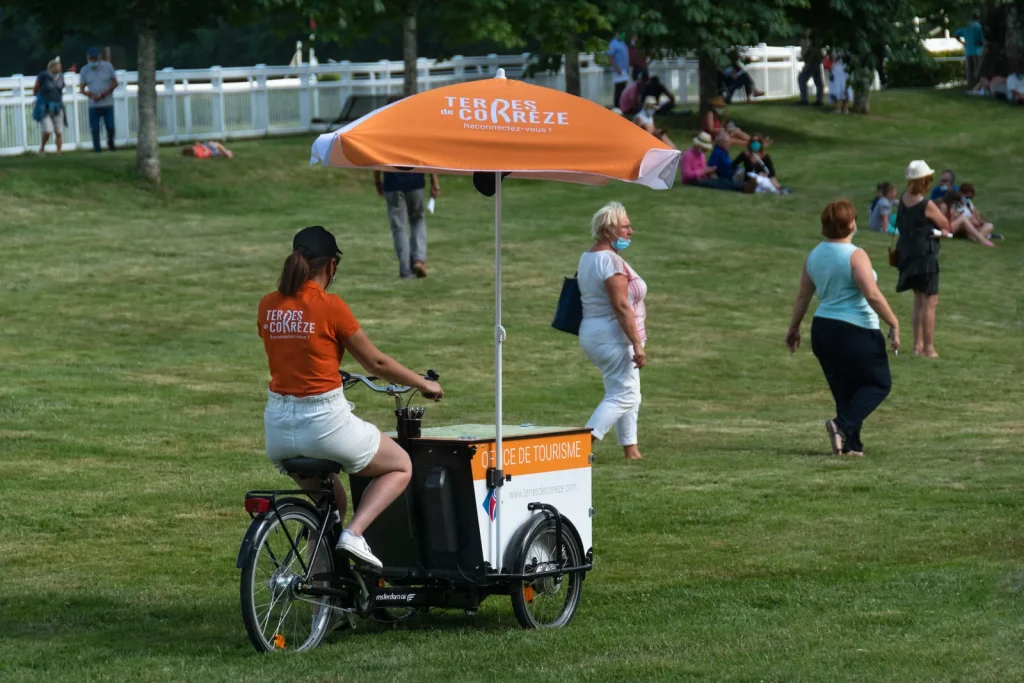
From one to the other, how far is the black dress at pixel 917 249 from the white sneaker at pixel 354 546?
484 inches

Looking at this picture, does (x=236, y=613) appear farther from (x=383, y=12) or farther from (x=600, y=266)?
(x=383, y=12)

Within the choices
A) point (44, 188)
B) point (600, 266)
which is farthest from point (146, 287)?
point (600, 266)

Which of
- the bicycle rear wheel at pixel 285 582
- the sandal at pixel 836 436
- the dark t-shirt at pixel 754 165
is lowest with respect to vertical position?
the sandal at pixel 836 436

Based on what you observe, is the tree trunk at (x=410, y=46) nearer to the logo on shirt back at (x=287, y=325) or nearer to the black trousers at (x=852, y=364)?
the black trousers at (x=852, y=364)

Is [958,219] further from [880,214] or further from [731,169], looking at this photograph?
[731,169]

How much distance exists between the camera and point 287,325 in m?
6.88

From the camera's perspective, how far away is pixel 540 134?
748 cm

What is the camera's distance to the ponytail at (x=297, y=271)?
6.86 meters

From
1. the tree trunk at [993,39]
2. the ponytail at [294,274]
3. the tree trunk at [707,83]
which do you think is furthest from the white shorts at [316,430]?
the tree trunk at [993,39]

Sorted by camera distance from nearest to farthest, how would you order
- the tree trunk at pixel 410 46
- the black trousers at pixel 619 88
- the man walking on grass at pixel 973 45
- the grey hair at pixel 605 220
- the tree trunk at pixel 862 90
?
the grey hair at pixel 605 220 < the tree trunk at pixel 410 46 < the black trousers at pixel 619 88 < the tree trunk at pixel 862 90 < the man walking on grass at pixel 973 45

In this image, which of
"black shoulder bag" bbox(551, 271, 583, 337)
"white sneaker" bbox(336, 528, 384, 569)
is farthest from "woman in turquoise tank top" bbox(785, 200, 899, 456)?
"white sneaker" bbox(336, 528, 384, 569)

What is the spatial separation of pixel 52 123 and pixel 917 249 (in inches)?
717

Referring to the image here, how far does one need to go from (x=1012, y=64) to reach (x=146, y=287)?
33.4 m

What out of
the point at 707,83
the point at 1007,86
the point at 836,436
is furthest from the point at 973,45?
the point at 836,436
